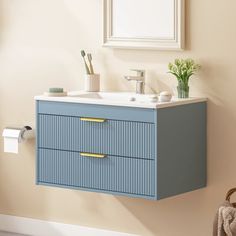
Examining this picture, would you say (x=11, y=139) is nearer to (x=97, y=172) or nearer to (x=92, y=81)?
(x=92, y=81)

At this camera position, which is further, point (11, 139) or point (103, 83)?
point (11, 139)

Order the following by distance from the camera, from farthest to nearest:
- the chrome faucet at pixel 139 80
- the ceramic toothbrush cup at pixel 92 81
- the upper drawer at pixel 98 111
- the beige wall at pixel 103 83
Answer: the ceramic toothbrush cup at pixel 92 81 → the chrome faucet at pixel 139 80 → the beige wall at pixel 103 83 → the upper drawer at pixel 98 111

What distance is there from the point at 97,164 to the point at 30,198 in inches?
38.2

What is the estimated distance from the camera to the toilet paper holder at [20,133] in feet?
16.9

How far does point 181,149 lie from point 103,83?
0.75m

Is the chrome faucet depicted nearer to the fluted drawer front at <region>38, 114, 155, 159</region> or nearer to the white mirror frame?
the white mirror frame

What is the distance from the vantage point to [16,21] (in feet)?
17.1

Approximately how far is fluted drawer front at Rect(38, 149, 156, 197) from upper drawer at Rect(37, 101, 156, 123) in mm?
212

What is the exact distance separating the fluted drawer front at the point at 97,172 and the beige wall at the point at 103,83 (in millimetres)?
442

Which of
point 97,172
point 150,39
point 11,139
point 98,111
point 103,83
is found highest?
point 150,39

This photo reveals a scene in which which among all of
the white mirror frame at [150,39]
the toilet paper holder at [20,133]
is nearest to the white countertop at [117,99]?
the white mirror frame at [150,39]

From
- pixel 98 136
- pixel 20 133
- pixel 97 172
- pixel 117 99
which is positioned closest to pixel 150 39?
pixel 117 99

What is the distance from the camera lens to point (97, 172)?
4492mm

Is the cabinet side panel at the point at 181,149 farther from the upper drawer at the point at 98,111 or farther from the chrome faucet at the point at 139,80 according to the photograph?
the chrome faucet at the point at 139,80
